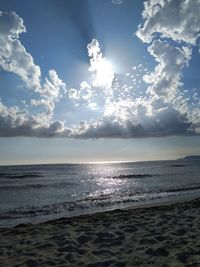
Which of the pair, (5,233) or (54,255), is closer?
(54,255)

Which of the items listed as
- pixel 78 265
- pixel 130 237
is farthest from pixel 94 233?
pixel 78 265

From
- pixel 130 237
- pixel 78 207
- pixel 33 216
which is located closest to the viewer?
pixel 130 237

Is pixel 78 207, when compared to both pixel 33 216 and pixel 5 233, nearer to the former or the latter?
pixel 33 216

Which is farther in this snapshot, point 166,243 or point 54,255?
point 166,243

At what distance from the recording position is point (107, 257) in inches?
279

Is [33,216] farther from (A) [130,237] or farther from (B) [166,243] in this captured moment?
(B) [166,243]

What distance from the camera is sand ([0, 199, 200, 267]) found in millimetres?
6816

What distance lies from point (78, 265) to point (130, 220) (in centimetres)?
496

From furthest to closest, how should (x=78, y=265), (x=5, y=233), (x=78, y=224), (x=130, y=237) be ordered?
(x=78, y=224)
(x=5, y=233)
(x=130, y=237)
(x=78, y=265)

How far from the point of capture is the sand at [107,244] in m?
6.82

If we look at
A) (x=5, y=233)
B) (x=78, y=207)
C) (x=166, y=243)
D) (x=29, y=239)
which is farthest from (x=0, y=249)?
(x=78, y=207)

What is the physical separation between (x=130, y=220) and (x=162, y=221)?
1198 millimetres

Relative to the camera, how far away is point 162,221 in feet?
35.6

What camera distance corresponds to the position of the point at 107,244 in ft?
26.6
